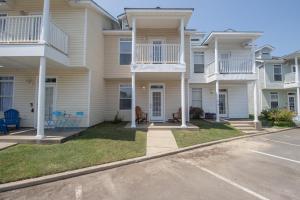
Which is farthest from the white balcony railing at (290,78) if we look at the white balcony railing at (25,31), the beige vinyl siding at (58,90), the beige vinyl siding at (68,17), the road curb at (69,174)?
the white balcony railing at (25,31)

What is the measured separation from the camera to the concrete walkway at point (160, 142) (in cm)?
746

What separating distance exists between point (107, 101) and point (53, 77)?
13.8 ft

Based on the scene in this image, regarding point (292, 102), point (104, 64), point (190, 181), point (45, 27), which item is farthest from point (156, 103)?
point (292, 102)

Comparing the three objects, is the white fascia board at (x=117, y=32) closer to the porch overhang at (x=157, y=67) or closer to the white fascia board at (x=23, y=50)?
the porch overhang at (x=157, y=67)

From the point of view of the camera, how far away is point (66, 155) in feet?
20.7

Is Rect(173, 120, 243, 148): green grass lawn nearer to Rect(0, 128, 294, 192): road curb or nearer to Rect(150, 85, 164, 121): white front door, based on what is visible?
Rect(0, 128, 294, 192): road curb

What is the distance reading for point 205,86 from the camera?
666 inches

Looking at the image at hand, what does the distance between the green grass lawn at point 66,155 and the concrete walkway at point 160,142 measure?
0.31 m

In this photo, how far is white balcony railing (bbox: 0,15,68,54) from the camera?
345 inches

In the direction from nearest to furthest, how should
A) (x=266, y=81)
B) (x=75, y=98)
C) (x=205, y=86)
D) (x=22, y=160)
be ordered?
(x=22, y=160), (x=75, y=98), (x=205, y=86), (x=266, y=81)

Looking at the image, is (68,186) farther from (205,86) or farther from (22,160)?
(205,86)

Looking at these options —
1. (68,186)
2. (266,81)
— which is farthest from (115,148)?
(266,81)

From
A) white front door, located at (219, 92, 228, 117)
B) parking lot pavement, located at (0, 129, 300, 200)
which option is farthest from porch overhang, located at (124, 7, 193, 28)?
parking lot pavement, located at (0, 129, 300, 200)

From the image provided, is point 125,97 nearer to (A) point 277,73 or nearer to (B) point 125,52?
(B) point 125,52
